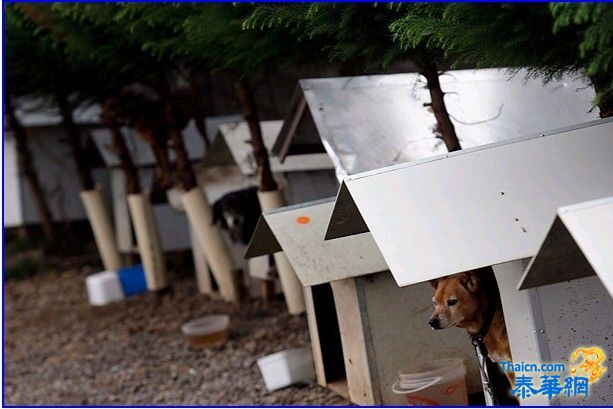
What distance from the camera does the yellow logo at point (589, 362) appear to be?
363cm

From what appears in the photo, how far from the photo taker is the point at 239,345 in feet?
24.5

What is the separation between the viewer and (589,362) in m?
3.65

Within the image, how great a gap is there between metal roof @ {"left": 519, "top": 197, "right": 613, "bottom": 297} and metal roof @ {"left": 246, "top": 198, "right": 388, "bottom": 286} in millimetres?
1845

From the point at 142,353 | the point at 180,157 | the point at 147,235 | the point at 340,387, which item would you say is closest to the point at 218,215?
the point at 180,157

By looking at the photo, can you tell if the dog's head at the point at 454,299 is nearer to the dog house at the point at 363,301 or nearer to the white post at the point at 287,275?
the dog house at the point at 363,301

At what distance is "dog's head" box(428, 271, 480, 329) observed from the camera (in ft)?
12.1

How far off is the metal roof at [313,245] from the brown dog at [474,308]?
3.21ft

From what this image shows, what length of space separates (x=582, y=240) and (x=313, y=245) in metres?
2.22

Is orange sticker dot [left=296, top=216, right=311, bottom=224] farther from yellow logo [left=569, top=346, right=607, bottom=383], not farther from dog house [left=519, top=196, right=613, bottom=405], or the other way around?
yellow logo [left=569, top=346, right=607, bottom=383]

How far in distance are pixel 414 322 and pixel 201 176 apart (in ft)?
14.9

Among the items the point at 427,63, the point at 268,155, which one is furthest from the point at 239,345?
the point at 427,63

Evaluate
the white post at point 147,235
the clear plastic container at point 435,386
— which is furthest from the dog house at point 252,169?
the clear plastic container at point 435,386

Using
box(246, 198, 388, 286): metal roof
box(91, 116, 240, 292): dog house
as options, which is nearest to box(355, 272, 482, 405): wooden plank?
box(246, 198, 388, 286): metal roof

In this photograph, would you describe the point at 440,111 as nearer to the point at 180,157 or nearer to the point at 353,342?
the point at 353,342
